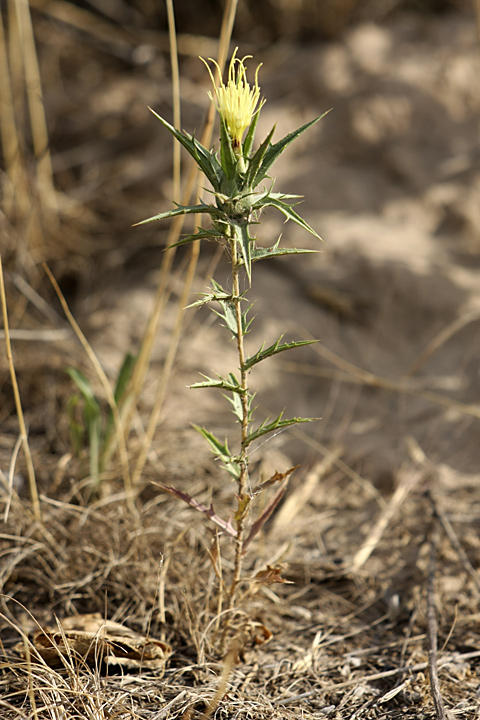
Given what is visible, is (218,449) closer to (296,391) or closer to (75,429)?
(75,429)

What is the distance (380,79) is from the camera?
2434 mm

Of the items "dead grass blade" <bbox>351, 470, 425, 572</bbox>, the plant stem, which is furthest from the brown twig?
the plant stem

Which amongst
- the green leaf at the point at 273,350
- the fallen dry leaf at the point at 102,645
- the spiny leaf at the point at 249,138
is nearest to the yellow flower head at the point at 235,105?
the spiny leaf at the point at 249,138

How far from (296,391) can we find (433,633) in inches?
36.7

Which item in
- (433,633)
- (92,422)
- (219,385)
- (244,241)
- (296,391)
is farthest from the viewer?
(296,391)

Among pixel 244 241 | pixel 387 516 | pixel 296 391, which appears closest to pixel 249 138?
pixel 244 241

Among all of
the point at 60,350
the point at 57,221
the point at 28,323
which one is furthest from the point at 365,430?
the point at 57,221

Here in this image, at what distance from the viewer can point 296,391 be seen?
1.95m

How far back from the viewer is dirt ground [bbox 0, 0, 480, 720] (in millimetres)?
1129

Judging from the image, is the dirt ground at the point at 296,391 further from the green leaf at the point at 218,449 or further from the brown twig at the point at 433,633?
the green leaf at the point at 218,449

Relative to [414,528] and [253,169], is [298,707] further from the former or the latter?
[253,169]

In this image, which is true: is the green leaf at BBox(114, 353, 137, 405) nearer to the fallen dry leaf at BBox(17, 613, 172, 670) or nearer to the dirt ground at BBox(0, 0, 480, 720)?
the dirt ground at BBox(0, 0, 480, 720)

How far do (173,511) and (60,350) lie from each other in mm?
725

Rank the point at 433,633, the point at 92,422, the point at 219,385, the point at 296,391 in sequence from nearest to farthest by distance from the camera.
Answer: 1. the point at 219,385
2. the point at 433,633
3. the point at 92,422
4. the point at 296,391
